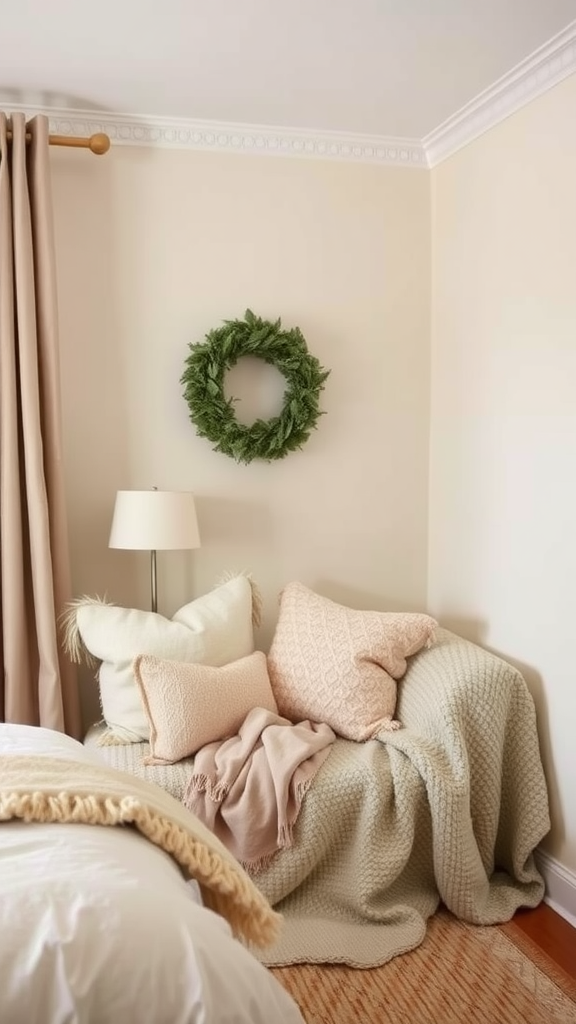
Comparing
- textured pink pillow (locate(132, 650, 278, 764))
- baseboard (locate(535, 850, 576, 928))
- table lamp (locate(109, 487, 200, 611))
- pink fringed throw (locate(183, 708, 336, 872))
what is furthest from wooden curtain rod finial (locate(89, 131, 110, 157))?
baseboard (locate(535, 850, 576, 928))

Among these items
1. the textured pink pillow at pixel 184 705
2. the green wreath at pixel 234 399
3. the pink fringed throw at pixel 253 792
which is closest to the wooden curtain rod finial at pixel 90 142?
the green wreath at pixel 234 399

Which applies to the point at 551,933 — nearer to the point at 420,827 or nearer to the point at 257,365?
the point at 420,827

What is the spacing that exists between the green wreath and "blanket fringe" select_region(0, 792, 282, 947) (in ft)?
5.95

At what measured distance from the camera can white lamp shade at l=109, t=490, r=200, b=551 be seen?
2.89 meters

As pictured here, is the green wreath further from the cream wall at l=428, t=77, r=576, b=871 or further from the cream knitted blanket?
the cream knitted blanket

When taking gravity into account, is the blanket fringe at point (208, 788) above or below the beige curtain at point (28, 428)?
below

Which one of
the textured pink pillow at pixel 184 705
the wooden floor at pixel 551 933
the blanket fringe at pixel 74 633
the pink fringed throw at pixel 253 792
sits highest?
the blanket fringe at pixel 74 633

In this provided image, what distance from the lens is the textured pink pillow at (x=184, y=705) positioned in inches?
104

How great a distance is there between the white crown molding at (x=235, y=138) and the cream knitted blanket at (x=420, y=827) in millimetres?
1895

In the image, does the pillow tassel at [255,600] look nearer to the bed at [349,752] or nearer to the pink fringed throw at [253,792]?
the bed at [349,752]

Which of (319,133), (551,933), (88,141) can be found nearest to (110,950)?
(551,933)

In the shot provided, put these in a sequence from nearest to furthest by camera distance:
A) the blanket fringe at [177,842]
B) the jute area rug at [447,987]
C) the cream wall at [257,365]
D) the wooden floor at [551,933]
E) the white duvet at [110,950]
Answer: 1. the white duvet at [110,950]
2. the blanket fringe at [177,842]
3. the jute area rug at [447,987]
4. the wooden floor at [551,933]
5. the cream wall at [257,365]

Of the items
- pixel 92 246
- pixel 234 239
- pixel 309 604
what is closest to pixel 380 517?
pixel 309 604

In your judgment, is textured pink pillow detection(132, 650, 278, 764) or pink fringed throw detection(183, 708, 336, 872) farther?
textured pink pillow detection(132, 650, 278, 764)
